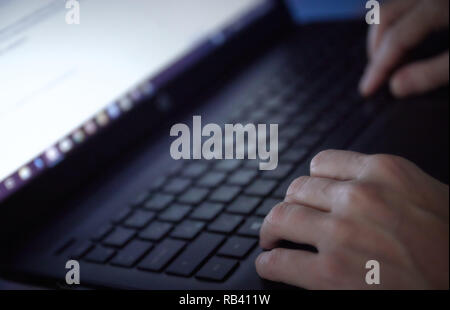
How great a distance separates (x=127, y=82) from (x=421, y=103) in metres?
0.44

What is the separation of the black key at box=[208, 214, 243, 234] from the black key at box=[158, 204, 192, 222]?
48mm

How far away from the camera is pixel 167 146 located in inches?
29.9

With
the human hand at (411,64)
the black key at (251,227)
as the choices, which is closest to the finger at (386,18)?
the human hand at (411,64)

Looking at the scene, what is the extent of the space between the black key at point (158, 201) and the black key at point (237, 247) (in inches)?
5.2

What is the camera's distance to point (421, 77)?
27.6 inches

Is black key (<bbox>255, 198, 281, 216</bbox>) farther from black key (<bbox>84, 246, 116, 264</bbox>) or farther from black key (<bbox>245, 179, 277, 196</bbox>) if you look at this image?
black key (<bbox>84, 246, 116, 264</bbox>)

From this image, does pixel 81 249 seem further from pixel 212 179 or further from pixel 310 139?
pixel 310 139

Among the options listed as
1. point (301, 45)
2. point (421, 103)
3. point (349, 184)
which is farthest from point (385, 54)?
point (349, 184)

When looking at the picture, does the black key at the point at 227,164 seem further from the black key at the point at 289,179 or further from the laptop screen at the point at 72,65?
the laptop screen at the point at 72,65

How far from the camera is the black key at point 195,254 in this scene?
0.47m

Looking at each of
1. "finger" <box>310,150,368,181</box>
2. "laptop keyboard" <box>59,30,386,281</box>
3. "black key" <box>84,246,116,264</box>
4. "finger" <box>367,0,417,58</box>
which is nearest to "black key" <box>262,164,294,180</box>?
"laptop keyboard" <box>59,30,386,281</box>

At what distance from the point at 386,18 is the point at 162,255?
571 mm
